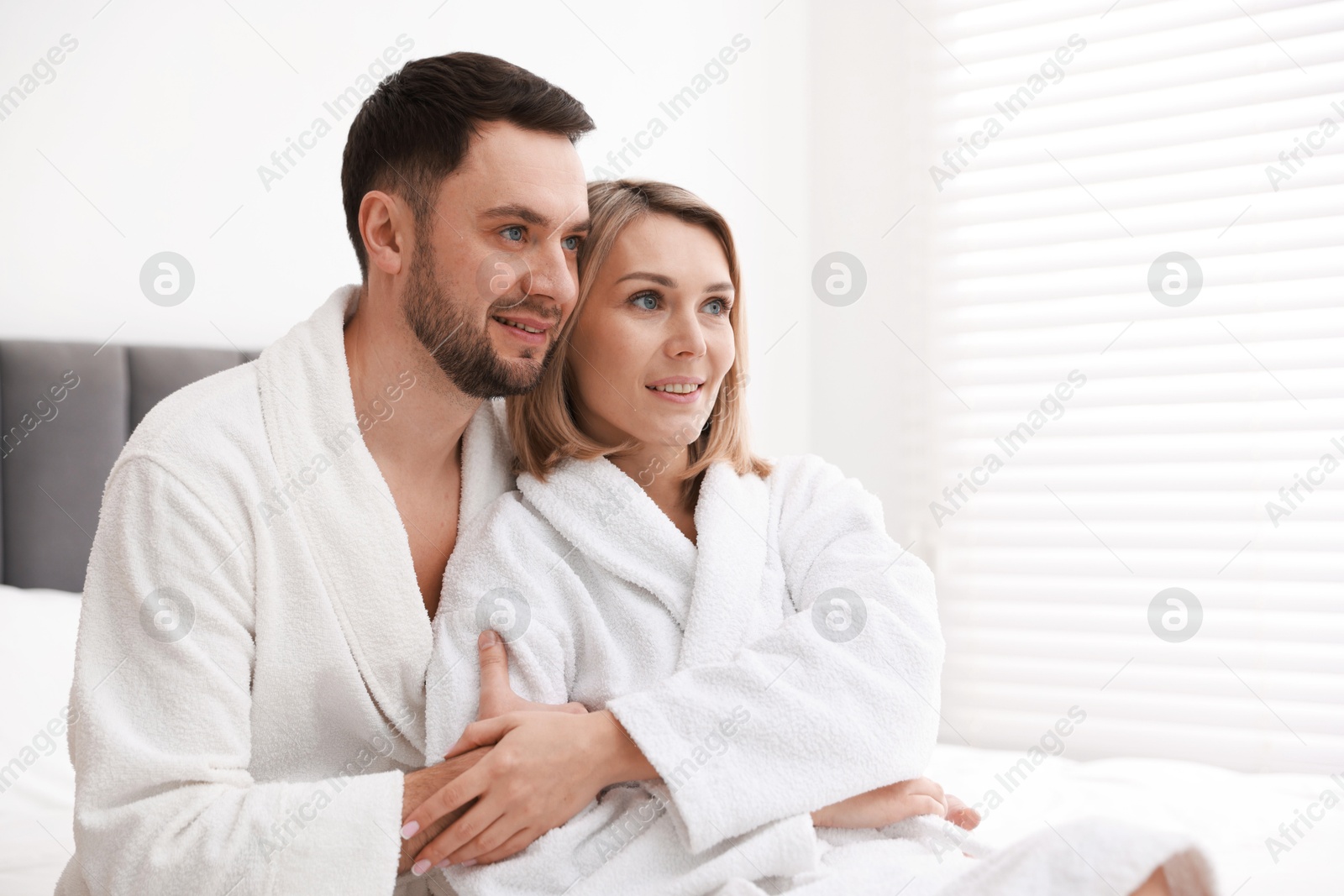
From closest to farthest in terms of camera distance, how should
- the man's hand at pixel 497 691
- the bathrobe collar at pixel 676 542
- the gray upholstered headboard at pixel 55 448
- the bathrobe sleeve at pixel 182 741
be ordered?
1. the bathrobe sleeve at pixel 182 741
2. the man's hand at pixel 497 691
3. the bathrobe collar at pixel 676 542
4. the gray upholstered headboard at pixel 55 448

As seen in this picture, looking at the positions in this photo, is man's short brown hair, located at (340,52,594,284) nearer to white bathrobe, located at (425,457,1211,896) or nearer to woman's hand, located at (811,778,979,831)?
white bathrobe, located at (425,457,1211,896)

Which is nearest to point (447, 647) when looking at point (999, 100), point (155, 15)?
point (155, 15)

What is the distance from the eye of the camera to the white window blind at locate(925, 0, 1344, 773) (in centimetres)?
234

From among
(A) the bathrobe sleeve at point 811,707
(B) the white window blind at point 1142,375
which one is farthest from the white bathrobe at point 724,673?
(B) the white window blind at point 1142,375

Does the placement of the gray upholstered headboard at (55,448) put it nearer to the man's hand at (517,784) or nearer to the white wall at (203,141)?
the white wall at (203,141)

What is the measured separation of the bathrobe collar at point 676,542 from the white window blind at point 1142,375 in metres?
1.60

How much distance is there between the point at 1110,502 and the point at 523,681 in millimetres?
1920

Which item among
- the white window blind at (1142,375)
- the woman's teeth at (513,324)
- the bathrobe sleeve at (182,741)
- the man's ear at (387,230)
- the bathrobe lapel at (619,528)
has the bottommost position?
the bathrobe sleeve at (182,741)

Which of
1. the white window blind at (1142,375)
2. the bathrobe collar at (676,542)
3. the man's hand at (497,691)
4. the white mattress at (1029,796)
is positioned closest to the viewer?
the man's hand at (497,691)

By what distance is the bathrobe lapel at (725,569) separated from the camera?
3.77 feet

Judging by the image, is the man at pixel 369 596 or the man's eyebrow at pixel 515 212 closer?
the man at pixel 369 596

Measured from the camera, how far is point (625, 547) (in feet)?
4.02

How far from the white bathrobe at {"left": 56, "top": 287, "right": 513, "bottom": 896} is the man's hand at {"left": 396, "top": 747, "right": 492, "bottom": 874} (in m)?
0.03

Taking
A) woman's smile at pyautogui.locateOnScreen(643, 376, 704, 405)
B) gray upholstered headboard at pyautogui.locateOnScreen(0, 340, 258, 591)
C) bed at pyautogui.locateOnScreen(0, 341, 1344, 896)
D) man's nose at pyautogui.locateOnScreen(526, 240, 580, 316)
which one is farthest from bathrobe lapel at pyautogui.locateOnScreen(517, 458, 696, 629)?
gray upholstered headboard at pyautogui.locateOnScreen(0, 340, 258, 591)
